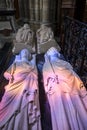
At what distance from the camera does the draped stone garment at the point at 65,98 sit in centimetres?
117

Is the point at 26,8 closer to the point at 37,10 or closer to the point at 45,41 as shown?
the point at 37,10

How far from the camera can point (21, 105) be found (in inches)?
50.7

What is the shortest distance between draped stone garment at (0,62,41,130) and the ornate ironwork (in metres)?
0.74

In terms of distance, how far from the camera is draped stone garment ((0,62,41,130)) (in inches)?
45.1

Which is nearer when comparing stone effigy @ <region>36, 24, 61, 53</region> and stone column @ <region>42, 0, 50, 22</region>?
stone effigy @ <region>36, 24, 61, 53</region>

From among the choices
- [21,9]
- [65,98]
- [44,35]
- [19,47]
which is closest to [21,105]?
[65,98]

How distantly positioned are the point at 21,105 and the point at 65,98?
43 centimetres

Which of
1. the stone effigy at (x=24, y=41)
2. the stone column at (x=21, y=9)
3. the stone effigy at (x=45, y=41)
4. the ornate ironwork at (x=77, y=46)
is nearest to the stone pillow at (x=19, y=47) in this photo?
the stone effigy at (x=24, y=41)

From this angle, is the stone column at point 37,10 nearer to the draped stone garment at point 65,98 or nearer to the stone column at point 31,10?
the stone column at point 31,10

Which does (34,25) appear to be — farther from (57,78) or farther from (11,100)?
(11,100)

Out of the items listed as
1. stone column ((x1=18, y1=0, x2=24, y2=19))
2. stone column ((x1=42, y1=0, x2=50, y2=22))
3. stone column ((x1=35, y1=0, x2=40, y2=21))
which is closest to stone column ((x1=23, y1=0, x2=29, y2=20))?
stone column ((x1=18, y1=0, x2=24, y2=19))

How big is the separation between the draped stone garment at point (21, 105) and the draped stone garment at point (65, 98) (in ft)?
0.50

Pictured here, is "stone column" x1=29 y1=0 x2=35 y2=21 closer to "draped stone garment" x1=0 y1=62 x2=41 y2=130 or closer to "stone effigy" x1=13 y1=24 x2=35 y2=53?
"stone effigy" x1=13 y1=24 x2=35 y2=53

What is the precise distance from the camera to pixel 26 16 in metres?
3.40
